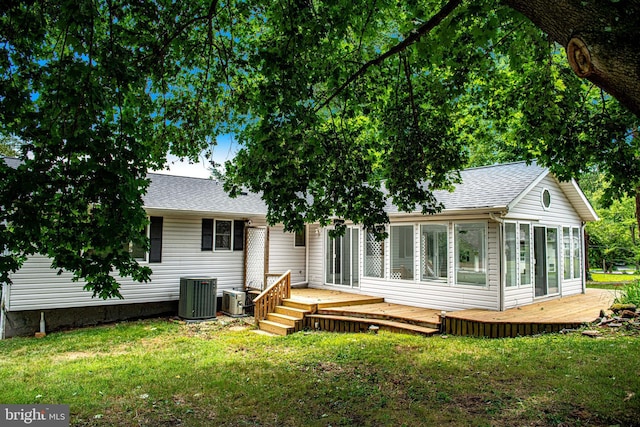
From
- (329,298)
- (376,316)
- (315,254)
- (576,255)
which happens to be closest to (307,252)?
(315,254)

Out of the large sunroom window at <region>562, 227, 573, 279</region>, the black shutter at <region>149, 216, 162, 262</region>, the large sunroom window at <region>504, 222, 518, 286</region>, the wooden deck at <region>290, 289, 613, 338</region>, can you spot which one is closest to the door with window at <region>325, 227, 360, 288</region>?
the wooden deck at <region>290, 289, 613, 338</region>

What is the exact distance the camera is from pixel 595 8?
2.29 m

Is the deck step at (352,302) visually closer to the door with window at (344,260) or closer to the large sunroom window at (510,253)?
the door with window at (344,260)

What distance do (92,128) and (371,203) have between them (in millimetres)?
4087

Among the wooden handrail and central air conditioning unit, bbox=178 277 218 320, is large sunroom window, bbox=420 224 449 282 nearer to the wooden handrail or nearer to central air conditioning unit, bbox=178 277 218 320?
the wooden handrail

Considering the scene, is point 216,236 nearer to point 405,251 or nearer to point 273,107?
point 405,251

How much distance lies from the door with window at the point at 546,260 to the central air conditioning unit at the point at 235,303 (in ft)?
27.3

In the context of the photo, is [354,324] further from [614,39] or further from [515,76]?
[614,39]

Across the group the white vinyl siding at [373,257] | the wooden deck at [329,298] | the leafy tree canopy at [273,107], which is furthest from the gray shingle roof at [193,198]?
the leafy tree canopy at [273,107]

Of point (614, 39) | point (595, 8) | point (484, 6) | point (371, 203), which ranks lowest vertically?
point (371, 203)

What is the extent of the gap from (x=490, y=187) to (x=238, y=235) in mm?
7699

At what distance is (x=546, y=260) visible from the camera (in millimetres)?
11828

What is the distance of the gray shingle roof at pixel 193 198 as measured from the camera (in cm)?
1148

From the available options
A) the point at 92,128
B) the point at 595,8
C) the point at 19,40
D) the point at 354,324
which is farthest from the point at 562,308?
the point at 19,40
